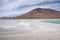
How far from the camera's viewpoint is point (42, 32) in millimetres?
1588

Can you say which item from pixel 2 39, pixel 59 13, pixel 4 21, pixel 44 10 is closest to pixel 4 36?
pixel 2 39

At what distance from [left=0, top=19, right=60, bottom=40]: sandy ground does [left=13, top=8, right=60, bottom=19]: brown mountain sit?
0.06m

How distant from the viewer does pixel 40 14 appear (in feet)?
5.28

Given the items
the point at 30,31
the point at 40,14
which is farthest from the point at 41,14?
the point at 30,31

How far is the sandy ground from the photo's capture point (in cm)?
158

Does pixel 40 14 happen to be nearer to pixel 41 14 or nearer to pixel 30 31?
pixel 41 14

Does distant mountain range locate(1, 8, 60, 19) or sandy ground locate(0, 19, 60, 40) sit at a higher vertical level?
distant mountain range locate(1, 8, 60, 19)

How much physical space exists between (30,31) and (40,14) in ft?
0.89

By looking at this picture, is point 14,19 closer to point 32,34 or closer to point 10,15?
point 10,15

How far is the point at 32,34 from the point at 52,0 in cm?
54

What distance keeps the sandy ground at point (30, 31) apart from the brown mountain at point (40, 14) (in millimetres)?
59

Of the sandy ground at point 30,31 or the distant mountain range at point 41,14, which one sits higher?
the distant mountain range at point 41,14

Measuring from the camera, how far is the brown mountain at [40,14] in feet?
5.21

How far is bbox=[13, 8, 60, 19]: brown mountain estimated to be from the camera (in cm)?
159
